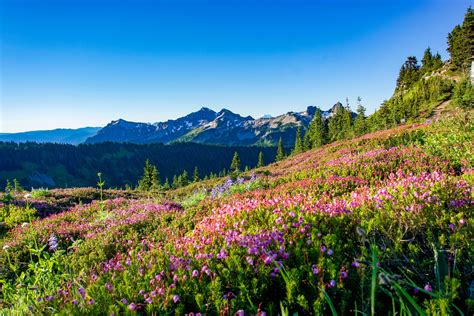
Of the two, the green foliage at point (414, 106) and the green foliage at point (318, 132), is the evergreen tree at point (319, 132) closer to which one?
the green foliage at point (318, 132)

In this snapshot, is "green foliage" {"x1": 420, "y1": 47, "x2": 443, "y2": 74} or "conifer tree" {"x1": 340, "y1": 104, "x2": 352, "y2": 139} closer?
"conifer tree" {"x1": 340, "y1": 104, "x2": 352, "y2": 139}

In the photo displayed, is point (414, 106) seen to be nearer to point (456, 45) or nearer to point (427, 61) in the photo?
point (456, 45)

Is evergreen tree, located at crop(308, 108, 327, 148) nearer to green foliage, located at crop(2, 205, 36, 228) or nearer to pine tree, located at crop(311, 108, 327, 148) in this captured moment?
pine tree, located at crop(311, 108, 327, 148)

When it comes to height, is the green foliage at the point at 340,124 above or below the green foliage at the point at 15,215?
above

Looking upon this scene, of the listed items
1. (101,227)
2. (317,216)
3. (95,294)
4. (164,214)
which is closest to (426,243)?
(317,216)

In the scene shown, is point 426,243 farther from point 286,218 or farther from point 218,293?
point 218,293

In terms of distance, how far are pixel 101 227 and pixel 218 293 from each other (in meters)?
6.97

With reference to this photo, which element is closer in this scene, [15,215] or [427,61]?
[15,215]

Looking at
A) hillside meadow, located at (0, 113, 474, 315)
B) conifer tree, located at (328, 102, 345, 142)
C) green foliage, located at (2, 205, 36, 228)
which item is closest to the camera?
hillside meadow, located at (0, 113, 474, 315)

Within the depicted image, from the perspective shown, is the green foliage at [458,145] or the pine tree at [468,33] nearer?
the green foliage at [458,145]

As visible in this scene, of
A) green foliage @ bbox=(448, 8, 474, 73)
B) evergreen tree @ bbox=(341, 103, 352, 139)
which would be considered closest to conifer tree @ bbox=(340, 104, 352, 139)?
evergreen tree @ bbox=(341, 103, 352, 139)

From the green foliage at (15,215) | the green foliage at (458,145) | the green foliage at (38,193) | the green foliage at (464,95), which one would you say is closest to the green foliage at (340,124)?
the green foliage at (464,95)

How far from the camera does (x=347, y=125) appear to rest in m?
91.4

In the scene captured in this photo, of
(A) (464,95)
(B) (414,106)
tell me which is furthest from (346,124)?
(A) (464,95)
